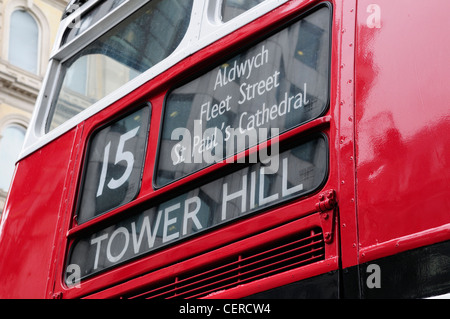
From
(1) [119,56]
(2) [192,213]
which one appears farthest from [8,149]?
(2) [192,213]

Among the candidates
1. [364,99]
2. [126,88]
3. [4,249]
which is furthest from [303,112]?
[4,249]

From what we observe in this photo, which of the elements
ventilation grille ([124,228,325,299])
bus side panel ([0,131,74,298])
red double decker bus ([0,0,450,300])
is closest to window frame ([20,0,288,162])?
red double decker bus ([0,0,450,300])

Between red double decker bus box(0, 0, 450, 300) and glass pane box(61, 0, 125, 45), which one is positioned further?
glass pane box(61, 0, 125, 45)

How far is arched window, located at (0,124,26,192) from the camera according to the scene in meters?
19.6

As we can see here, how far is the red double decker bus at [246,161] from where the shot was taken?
2.75 meters

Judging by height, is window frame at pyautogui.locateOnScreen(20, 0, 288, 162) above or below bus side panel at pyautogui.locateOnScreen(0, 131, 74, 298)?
above

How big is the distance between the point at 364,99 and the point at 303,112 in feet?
1.07

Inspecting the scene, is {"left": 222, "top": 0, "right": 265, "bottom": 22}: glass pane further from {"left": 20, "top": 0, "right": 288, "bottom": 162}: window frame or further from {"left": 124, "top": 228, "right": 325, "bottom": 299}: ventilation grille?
{"left": 124, "top": 228, "right": 325, "bottom": 299}: ventilation grille

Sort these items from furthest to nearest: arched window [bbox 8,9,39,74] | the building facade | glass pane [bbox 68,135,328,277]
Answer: arched window [bbox 8,9,39,74], the building facade, glass pane [bbox 68,135,328,277]

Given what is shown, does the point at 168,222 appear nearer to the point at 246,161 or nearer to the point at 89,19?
the point at 246,161

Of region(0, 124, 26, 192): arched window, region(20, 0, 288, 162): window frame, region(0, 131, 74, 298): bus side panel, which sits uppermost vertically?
region(0, 124, 26, 192): arched window

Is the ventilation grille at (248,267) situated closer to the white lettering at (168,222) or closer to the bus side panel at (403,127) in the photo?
the white lettering at (168,222)

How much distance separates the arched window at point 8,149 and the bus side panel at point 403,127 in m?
17.4
